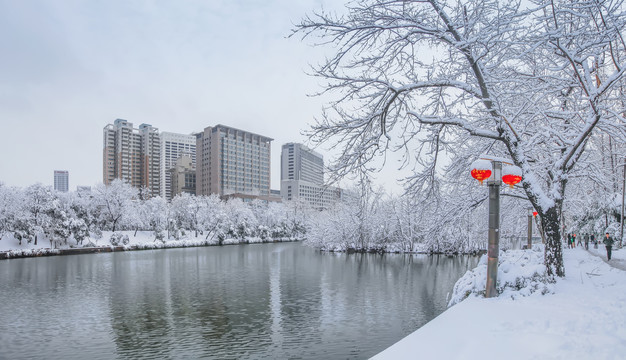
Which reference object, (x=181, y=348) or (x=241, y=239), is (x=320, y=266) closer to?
(x=181, y=348)

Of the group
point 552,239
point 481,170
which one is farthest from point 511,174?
point 552,239

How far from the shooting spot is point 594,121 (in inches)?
355

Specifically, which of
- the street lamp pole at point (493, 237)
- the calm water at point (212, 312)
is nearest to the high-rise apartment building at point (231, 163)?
the calm water at point (212, 312)

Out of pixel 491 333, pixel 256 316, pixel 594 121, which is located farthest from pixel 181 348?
pixel 594 121

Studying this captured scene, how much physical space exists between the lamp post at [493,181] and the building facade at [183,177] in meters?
167

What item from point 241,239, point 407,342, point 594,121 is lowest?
point 241,239

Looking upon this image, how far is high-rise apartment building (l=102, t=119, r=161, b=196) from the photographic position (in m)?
164

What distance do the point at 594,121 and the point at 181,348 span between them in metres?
12.9

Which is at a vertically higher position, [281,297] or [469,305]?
[469,305]

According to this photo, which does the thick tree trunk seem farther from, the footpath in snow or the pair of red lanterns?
the pair of red lanterns

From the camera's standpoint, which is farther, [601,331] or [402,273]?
[402,273]

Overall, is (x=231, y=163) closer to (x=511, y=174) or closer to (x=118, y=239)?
(x=118, y=239)

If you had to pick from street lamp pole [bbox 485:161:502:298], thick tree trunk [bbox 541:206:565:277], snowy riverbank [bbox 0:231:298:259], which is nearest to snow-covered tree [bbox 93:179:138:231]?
snowy riverbank [bbox 0:231:298:259]

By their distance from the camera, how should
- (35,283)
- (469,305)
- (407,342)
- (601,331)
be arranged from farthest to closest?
(35,283)
(469,305)
(407,342)
(601,331)
